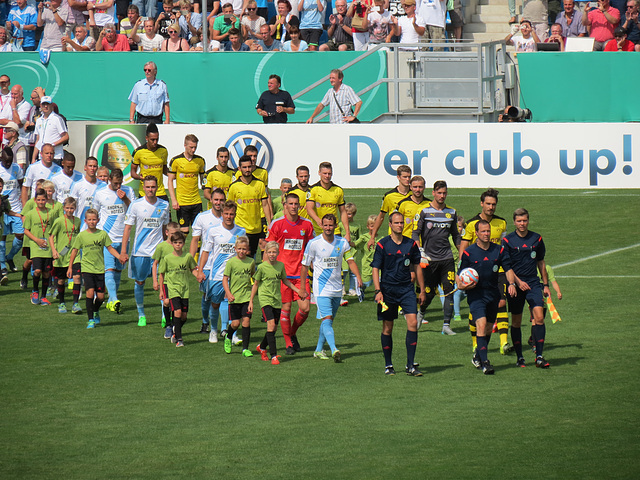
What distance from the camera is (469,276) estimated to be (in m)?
12.8

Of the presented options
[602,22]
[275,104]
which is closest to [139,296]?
[275,104]

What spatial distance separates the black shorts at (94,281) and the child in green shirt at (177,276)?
164 centimetres

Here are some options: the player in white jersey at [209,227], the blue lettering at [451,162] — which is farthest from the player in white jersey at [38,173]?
the blue lettering at [451,162]

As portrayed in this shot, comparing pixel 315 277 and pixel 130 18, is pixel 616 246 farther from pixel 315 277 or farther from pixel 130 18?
pixel 130 18

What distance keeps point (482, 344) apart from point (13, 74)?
20.0m

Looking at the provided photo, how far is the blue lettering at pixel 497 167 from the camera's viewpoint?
2520 cm

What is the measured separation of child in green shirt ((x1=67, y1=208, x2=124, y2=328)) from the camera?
52.2 feet

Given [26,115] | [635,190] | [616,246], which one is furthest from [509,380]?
[26,115]

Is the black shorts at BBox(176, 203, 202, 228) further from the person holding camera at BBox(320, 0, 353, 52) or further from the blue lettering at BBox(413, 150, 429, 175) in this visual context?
the person holding camera at BBox(320, 0, 353, 52)

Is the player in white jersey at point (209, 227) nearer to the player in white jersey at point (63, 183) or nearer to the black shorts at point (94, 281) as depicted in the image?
the black shorts at point (94, 281)

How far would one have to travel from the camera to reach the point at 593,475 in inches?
364

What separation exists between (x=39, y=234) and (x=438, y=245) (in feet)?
22.7

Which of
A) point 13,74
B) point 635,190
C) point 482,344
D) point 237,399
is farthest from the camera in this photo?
point 13,74

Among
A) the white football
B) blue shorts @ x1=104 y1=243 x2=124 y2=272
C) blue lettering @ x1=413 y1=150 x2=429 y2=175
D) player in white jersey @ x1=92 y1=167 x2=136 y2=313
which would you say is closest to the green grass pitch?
blue shorts @ x1=104 y1=243 x2=124 y2=272
